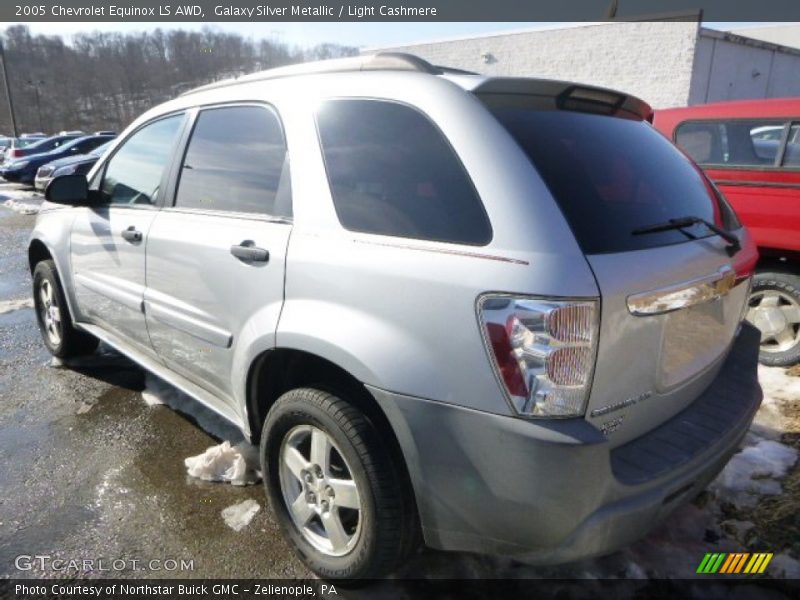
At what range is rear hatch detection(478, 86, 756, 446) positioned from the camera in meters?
1.57

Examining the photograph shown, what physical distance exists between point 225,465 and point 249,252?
134 centimetres

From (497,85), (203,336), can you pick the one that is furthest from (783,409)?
(203,336)

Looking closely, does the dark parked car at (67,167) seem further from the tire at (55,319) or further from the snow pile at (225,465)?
the snow pile at (225,465)

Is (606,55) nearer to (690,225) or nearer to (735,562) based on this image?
(690,225)

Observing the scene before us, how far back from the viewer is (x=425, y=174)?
5.76ft

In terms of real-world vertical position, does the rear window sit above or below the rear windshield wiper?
above

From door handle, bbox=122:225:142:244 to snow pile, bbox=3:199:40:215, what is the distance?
39.9 ft

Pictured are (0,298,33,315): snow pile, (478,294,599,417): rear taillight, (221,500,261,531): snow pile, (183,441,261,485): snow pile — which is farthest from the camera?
(0,298,33,315): snow pile

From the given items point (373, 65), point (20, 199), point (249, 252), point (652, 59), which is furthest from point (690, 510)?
point (20, 199)

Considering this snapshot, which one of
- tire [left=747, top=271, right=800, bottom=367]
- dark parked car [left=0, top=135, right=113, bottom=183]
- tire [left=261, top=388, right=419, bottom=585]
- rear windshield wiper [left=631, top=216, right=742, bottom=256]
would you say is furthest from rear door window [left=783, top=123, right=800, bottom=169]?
dark parked car [left=0, top=135, right=113, bottom=183]

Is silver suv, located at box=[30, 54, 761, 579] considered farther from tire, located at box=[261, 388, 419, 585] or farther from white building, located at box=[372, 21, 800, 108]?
white building, located at box=[372, 21, 800, 108]

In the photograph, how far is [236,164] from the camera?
2479 millimetres

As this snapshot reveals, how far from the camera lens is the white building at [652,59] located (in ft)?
46.6

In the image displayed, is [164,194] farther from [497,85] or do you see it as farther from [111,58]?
[111,58]
